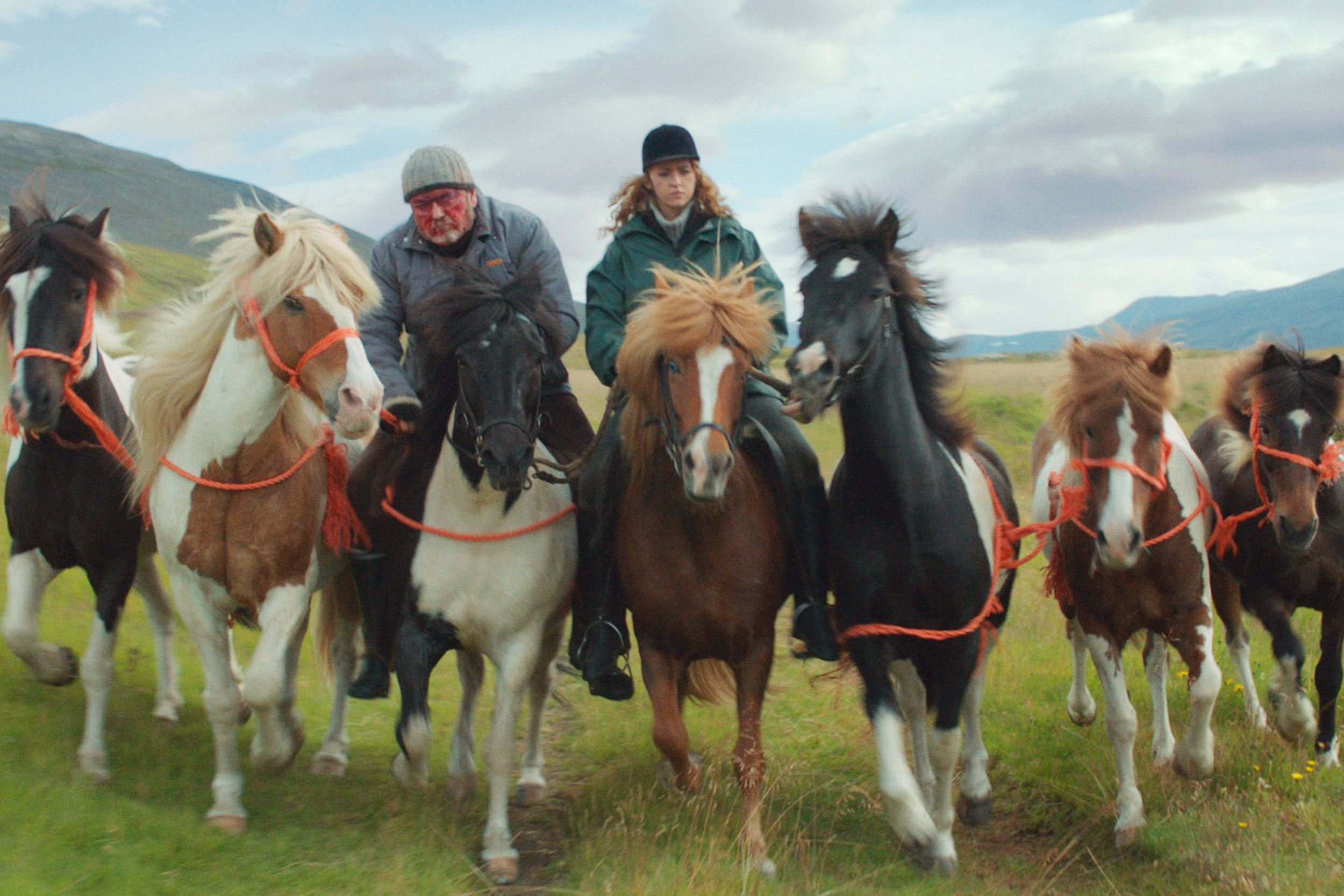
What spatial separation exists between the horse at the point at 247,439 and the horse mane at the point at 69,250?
45 cm

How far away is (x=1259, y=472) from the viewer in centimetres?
567

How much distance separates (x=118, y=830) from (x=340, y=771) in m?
1.50

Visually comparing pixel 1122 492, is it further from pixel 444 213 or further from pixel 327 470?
pixel 327 470

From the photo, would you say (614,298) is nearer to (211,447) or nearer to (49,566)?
(211,447)

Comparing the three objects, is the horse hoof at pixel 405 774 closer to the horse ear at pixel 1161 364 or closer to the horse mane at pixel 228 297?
the horse mane at pixel 228 297

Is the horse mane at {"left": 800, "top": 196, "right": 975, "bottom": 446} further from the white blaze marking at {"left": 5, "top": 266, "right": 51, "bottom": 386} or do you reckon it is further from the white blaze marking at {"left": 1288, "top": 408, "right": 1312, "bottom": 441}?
the white blaze marking at {"left": 5, "top": 266, "right": 51, "bottom": 386}

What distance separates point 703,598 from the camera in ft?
15.0

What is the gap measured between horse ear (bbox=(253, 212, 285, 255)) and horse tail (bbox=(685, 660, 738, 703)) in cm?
295

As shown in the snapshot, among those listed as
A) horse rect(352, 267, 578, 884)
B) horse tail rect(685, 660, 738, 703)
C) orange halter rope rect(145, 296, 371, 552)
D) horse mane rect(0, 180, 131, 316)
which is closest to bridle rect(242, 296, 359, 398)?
orange halter rope rect(145, 296, 371, 552)

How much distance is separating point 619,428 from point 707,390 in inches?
35.7

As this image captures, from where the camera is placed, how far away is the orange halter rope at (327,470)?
4.49 metres

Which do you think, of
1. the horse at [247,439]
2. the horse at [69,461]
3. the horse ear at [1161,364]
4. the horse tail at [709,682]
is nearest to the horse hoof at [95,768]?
the horse at [69,461]

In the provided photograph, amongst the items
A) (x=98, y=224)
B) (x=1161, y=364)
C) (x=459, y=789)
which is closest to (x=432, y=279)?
(x=98, y=224)

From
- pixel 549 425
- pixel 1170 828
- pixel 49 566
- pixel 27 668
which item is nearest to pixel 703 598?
pixel 549 425
